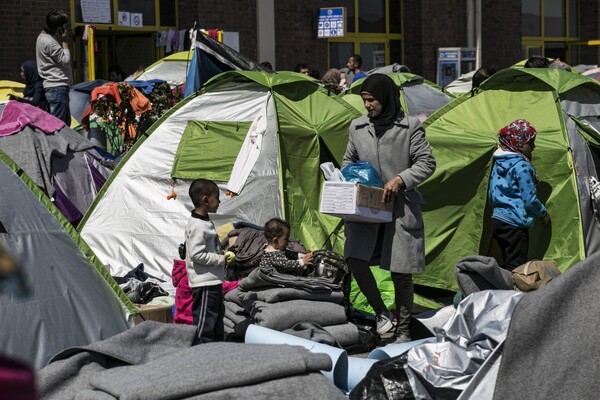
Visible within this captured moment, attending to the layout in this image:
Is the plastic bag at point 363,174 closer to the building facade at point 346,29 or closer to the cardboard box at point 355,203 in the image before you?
the cardboard box at point 355,203

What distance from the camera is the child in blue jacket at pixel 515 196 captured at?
23.7 ft

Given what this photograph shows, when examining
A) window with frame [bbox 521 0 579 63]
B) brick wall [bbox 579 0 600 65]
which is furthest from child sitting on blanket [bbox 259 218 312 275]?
brick wall [bbox 579 0 600 65]

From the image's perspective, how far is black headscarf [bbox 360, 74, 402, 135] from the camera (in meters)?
6.24

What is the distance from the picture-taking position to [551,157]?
7.85 meters

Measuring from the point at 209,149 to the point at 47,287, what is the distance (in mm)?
3283

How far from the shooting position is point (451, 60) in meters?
19.9

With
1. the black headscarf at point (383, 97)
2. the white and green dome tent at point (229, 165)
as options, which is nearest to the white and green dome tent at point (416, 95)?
the white and green dome tent at point (229, 165)

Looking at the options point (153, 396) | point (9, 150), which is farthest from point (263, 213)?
point (153, 396)

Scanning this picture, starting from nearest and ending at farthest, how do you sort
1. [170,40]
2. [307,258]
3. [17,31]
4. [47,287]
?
1. [47,287]
2. [307,258]
3. [17,31]
4. [170,40]

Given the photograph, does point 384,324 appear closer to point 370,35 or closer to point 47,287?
point 47,287

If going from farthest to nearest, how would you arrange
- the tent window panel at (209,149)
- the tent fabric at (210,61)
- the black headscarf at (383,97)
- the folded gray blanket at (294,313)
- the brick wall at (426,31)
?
the brick wall at (426,31)
the tent fabric at (210,61)
the tent window panel at (209,149)
the black headscarf at (383,97)
the folded gray blanket at (294,313)

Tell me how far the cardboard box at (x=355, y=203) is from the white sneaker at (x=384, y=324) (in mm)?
697

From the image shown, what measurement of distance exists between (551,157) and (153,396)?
5.01m

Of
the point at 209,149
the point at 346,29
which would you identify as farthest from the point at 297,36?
the point at 209,149
